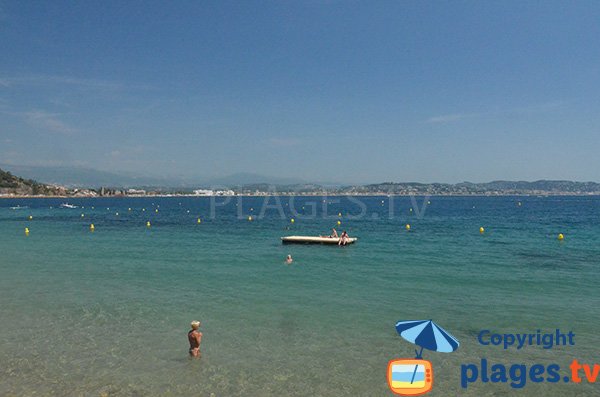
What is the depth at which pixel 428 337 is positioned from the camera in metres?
11.8

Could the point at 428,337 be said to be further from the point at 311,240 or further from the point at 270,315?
the point at 311,240

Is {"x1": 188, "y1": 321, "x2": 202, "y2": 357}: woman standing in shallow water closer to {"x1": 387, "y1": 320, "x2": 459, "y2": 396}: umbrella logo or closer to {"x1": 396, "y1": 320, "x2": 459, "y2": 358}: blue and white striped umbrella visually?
{"x1": 387, "y1": 320, "x2": 459, "y2": 396}: umbrella logo

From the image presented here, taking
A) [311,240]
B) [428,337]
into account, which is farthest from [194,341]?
[311,240]

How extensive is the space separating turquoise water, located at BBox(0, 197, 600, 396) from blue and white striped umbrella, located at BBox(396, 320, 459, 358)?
1930 millimetres

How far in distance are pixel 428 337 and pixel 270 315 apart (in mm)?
9197

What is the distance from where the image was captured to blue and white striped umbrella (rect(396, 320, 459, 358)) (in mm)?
11523

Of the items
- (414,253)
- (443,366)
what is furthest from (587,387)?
(414,253)

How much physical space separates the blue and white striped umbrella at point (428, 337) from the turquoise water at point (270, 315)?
6.33 feet

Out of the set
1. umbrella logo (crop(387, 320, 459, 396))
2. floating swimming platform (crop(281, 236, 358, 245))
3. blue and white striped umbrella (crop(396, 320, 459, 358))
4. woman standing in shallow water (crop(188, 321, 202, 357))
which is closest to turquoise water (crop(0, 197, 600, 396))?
woman standing in shallow water (crop(188, 321, 202, 357))

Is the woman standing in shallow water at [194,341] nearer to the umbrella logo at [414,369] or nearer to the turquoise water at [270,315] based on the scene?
the turquoise water at [270,315]

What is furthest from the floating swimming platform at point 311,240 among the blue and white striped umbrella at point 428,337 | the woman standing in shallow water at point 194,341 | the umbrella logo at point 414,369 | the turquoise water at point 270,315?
the blue and white striped umbrella at point 428,337

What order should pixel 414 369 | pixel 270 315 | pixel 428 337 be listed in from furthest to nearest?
pixel 270 315, pixel 414 369, pixel 428 337

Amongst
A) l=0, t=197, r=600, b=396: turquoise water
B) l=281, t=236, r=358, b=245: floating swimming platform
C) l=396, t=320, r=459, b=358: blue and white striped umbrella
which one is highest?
l=396, t=320, r=459, b=358: blue and white striped umbrella

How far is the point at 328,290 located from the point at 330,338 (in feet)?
26.6
